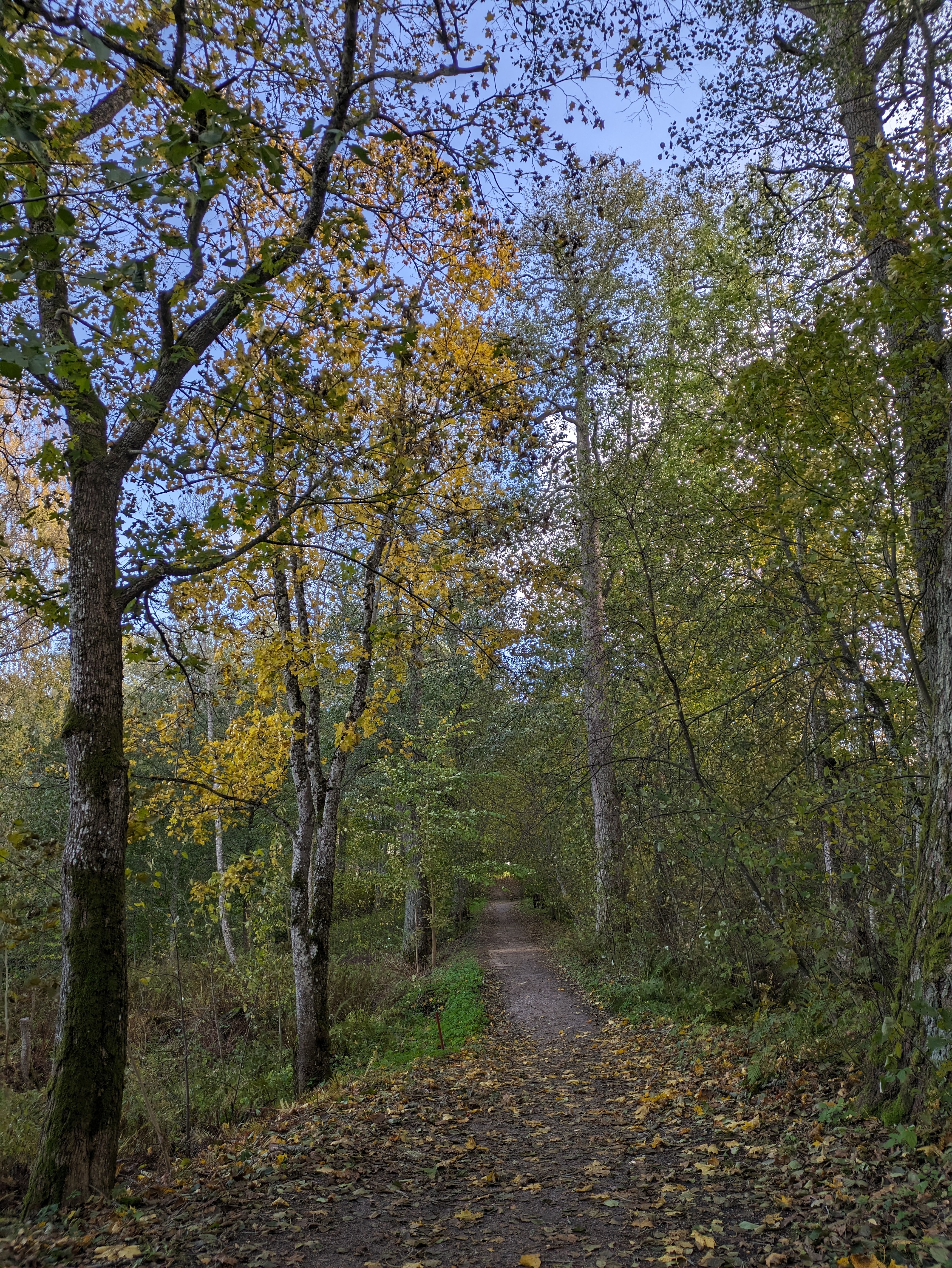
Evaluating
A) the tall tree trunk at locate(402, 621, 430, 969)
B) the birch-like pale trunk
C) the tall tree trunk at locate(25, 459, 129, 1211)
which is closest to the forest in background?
the tall tree trunk at locate(25, 459, 129, 1211)

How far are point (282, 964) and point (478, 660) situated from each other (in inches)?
239

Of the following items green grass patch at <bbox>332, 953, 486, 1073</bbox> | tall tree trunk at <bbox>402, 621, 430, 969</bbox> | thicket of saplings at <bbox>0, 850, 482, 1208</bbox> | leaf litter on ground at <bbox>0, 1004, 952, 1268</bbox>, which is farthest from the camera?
tall tree trunk at <bbox>402, 621, 430, 969</bbox>

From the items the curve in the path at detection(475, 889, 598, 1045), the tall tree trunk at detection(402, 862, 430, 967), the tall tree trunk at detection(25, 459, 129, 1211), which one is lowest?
the curve in the path at detection(475, 889, 598, 1045)

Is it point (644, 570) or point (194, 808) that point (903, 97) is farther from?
point (194, 808)

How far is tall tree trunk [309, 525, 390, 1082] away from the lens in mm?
8141

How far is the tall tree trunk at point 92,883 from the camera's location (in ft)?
13.8

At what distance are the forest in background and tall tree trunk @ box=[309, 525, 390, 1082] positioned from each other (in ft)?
0.19

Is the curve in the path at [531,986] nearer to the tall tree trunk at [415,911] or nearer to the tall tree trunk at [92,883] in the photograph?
the tall tree trunk at [415,911]

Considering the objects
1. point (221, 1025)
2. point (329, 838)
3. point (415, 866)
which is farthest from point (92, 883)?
point (415, 866)

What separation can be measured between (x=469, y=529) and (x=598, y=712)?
6.56 metres

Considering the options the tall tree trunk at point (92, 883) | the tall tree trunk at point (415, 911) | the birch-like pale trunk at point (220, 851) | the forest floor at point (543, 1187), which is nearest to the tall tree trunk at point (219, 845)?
the birch-like pale trunk at point (220, 851)

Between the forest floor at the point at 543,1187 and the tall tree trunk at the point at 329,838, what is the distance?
177 centimetres

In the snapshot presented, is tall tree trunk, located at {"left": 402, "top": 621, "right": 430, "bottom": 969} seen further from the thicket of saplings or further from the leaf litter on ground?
the leaf litter on ground

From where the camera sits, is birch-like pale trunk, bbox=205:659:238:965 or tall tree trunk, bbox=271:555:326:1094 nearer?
tall tree trunk, bbox=271:555:326:1094
